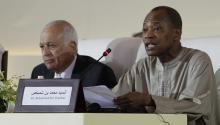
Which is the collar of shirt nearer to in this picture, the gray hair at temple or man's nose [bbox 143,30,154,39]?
the gray hair at temple

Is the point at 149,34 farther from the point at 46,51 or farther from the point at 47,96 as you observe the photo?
the point at 47,96

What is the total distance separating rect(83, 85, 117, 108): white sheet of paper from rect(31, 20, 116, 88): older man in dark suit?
690 mm

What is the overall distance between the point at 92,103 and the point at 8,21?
223 centimetres

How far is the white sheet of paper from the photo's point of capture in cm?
184

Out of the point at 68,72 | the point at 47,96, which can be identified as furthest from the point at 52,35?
the point at 47,96

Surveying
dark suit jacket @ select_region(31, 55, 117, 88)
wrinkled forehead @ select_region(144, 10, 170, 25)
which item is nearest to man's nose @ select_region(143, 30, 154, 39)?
wrinkled forehead @ select_region(144, 10, 170, 25)

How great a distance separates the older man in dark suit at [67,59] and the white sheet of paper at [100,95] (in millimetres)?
690

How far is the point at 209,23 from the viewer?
10.6 feet

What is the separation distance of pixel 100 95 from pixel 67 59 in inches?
31.2

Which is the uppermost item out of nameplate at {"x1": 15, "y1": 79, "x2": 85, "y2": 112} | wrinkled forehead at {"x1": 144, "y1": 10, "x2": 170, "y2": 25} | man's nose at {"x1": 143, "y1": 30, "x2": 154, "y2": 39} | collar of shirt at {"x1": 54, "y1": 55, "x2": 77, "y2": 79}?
wrinkled forehead at {"x1": 144, "y1": 10, "x2": 170, "y2": 25}

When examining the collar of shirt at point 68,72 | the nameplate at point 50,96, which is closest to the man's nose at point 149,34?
the collar of shirt at point 68,72

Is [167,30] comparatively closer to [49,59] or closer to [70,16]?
[49,59]

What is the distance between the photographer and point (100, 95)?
6.04ft

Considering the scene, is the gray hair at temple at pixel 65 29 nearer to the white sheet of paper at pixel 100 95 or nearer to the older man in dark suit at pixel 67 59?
the older man in dark suit at pixel 67 59
